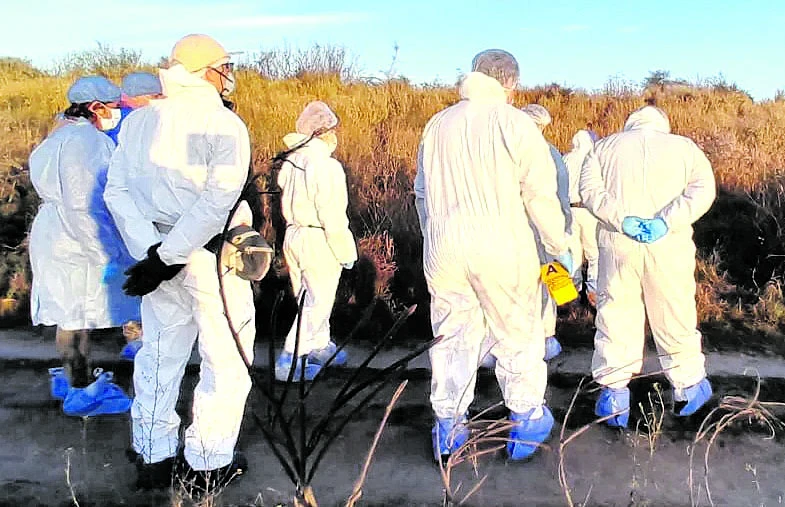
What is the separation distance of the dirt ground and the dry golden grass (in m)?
2.87

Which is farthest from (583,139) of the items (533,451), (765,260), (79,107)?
(79,107)

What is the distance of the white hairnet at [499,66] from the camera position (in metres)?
3.94

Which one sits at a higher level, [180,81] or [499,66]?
[499,66]

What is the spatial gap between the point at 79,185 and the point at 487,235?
232cm

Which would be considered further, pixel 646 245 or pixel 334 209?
pixel 334 209

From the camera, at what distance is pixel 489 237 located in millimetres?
3812

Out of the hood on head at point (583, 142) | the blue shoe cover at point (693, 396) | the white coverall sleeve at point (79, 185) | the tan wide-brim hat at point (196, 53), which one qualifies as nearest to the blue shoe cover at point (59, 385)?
the white coverall sleeve at point (79, 185)

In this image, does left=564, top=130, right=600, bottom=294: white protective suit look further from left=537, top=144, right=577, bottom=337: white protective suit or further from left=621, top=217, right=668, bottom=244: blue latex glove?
left=621, top=217, right=668, bottom=244: blue latex glove

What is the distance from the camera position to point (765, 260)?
8.49m

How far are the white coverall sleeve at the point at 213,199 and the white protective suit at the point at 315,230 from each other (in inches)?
74.0

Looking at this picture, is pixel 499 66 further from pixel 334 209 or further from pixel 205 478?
pixel 205 478

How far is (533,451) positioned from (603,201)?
4.64ft

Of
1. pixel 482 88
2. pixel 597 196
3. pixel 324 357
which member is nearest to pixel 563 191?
pixel 597 196

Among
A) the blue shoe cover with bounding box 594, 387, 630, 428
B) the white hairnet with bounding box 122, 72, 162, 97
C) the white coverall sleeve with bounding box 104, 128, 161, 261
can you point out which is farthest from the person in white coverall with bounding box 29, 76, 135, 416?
the blue shoe cover with bounding box 594, 387, 630, 428
